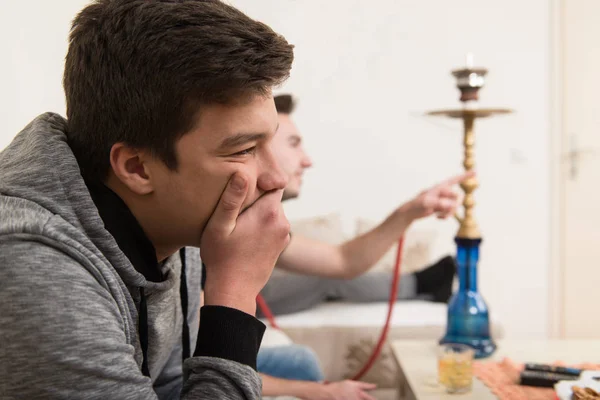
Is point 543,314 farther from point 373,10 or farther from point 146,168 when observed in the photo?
point 146,168

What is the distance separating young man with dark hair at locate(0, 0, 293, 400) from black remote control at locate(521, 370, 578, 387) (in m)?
0.61

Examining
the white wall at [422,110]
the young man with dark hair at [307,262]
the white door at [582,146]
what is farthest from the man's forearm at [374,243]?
the white door at [582,146]

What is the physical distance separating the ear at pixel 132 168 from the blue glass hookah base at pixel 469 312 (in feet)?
3.02

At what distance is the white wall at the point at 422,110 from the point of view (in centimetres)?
345

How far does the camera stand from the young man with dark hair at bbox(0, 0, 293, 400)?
0.72 metres

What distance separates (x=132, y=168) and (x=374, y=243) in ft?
3.13

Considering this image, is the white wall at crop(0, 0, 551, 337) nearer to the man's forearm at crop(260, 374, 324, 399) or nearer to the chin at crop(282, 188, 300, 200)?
the chin at crop(282, 188, 300, 200)

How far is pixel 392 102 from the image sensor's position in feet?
11.4

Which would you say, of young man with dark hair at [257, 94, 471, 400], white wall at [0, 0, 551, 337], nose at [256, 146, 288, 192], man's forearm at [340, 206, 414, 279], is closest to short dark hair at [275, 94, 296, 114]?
young man with dark hair at [257, 94, 471, 400]

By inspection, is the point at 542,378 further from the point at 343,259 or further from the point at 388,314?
the point at 388,314

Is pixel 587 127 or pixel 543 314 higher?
pixel 587 127

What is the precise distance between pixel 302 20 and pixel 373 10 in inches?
14.7

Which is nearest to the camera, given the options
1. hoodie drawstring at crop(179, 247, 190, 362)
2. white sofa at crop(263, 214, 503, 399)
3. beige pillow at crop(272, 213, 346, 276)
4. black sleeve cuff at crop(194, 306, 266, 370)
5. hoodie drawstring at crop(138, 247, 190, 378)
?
black sleeve cuff at crop(194, 306, 266, 370)

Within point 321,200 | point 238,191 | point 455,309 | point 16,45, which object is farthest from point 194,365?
point 321,200
